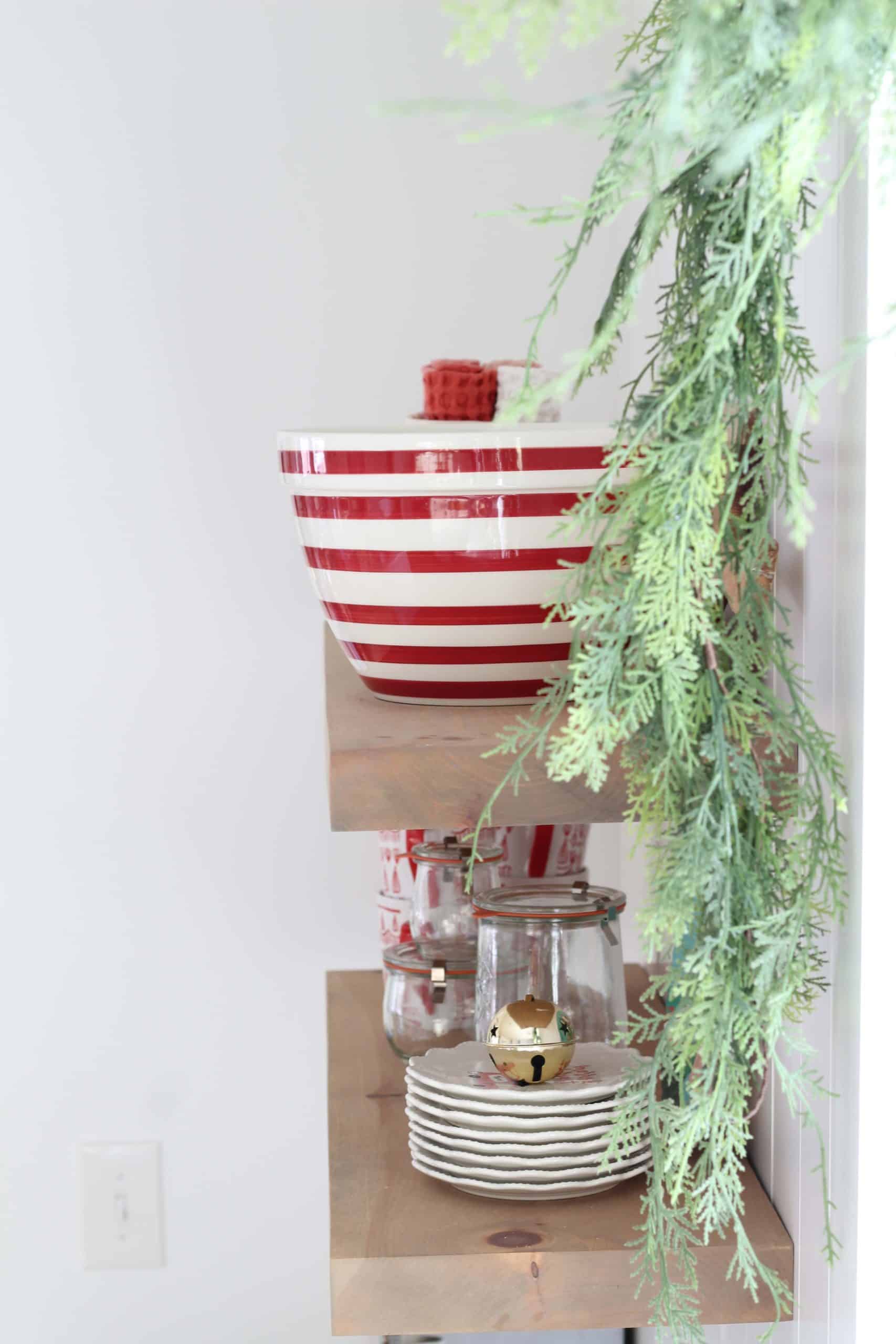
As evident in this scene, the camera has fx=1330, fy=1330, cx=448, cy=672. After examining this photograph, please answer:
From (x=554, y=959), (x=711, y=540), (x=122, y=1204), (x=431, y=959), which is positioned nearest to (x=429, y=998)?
(x=431, y=959)

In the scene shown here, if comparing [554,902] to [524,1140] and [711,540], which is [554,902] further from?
[711,540]

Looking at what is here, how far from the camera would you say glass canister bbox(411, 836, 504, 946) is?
36.9 inches

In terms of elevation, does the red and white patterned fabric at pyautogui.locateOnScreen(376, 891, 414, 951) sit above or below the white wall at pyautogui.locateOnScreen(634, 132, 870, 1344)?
below

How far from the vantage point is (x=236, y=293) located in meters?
1.33

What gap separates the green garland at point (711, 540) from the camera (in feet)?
1.14

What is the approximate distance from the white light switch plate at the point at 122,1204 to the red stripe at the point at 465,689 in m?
0.95

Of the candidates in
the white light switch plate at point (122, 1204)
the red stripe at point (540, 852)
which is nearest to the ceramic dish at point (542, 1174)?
the red stripe at point (540, 852)

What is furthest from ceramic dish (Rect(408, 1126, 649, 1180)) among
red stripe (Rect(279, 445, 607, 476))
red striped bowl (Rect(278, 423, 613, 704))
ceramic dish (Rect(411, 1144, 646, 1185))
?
red stripe (Rect(279, 445, 607, 476))

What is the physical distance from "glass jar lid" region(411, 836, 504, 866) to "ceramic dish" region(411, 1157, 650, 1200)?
0.26 metres

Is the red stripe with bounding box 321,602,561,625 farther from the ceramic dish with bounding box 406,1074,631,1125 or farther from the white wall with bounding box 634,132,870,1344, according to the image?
the ceramic dish with bounding box 406,1074,631,1125

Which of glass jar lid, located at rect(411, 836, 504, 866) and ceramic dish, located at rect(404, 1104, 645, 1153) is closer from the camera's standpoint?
ceramic dish, located at rect(404, 1104, 645, 1153)

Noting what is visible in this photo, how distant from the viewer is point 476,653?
0.62 metres

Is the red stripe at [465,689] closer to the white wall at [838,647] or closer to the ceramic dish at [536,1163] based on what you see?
the white wall at [838,647]

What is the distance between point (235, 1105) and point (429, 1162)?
0.76 m
